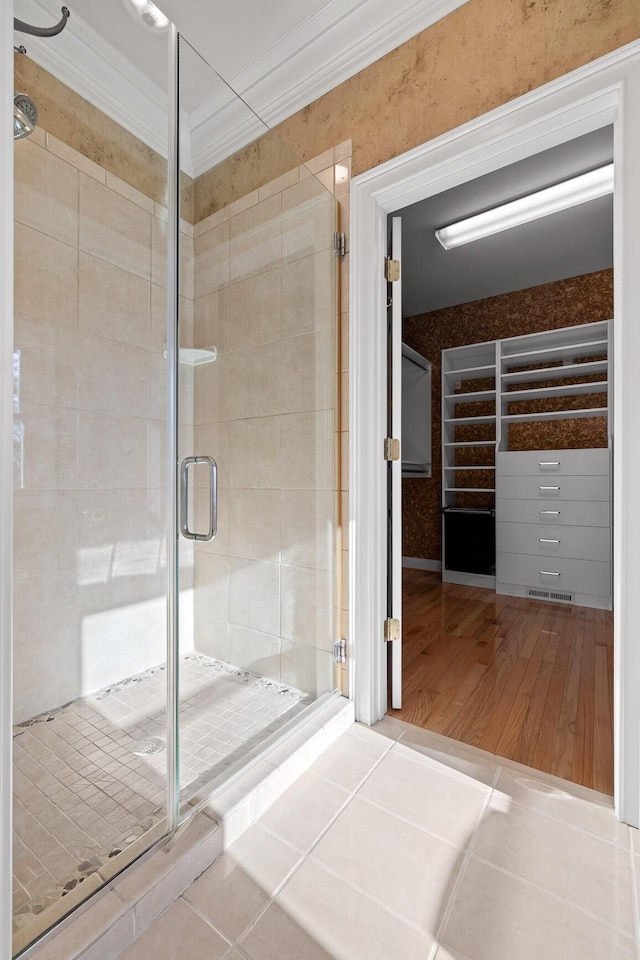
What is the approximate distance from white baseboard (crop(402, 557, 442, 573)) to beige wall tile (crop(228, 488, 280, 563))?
335 centimetres

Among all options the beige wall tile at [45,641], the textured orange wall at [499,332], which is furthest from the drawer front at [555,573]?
the beige wall tile at [45,641]

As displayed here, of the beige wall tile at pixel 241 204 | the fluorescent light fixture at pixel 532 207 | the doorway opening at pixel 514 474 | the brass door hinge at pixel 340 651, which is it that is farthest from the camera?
the fluorescent light fixture at pixel 532 207

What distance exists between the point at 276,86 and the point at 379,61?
0.47 metres

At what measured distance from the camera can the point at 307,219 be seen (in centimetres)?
177

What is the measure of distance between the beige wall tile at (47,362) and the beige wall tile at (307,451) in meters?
0.70

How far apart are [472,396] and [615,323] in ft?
10.3

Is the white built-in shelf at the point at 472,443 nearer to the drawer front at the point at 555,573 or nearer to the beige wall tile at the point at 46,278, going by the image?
the drawer front at the point at 555,573

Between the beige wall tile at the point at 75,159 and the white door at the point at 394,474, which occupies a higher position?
the beige wall tile at the point at 75,159

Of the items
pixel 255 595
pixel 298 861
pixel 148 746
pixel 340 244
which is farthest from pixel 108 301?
pixel 298 861

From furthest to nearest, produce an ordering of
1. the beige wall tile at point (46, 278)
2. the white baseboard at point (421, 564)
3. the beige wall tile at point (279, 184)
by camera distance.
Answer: the white baseboard at point (421, 564) < the beige wall tile at point (279, 184) < the beige wall tile at point (46, 278)

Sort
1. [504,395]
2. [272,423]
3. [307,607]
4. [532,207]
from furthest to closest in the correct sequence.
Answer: [504,395] < [532,207] < [307,607] < [272,423]

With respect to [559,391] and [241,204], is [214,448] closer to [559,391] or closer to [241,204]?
[241,204]

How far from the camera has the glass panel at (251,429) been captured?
1311 millimetres

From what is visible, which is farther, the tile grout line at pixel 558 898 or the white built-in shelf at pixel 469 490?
the white built-in shelf at pixel 469 490
